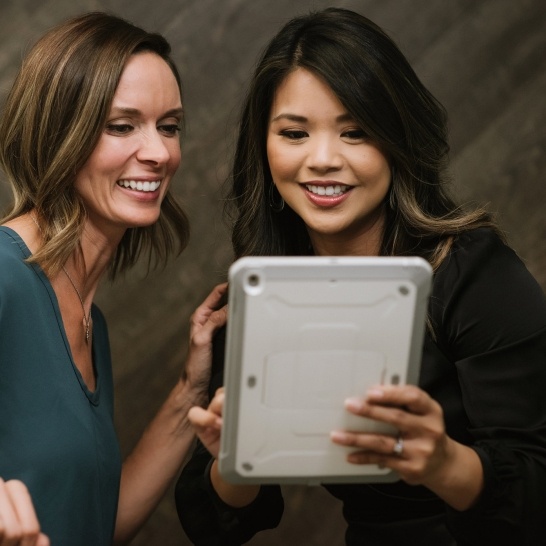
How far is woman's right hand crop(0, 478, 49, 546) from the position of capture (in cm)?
126

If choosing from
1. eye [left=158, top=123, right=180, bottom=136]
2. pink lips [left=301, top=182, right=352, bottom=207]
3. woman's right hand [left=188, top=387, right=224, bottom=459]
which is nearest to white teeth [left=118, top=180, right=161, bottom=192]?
eye [left=158, top=123, right=180, bottom=136]

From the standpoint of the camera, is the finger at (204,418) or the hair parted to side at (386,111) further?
the hair parted to side at (386,111)

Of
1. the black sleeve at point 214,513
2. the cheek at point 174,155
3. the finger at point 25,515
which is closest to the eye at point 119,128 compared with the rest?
the cheek at point 174,155

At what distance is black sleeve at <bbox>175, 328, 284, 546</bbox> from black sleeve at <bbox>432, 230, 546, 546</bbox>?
37 centimetres

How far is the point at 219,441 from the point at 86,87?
0.70m

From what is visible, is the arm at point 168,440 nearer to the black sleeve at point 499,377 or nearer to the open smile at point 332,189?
the open smile at point 332,189

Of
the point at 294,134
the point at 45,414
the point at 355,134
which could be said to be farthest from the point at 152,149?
the point at 45,414

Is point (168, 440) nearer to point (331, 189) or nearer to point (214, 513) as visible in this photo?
point (214, 513)

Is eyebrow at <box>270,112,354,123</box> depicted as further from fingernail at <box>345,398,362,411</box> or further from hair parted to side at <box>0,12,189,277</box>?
fingernail at <box>345,398,362,411</box>

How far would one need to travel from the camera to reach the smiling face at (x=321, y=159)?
1591 millimetres

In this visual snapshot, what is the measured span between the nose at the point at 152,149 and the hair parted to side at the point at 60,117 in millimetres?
83

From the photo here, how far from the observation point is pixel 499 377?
144cm

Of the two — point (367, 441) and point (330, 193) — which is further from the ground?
point (330, 193)

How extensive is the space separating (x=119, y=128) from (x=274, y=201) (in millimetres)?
304
